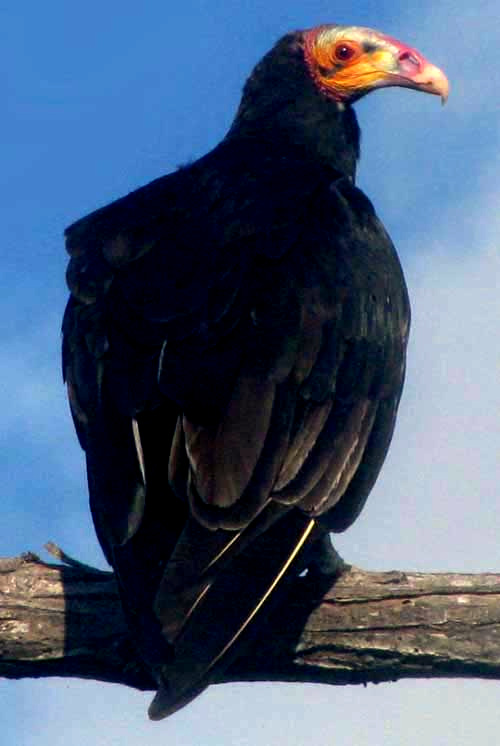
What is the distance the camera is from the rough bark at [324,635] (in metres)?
5.96

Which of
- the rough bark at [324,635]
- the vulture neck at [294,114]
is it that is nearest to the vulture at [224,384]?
the rough bark at [324,635]

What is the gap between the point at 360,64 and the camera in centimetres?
889

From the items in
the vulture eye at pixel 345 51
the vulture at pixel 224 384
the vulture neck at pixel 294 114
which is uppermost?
the vulture eye at pixel 345 51

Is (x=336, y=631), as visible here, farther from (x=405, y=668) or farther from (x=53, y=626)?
(x=53, y=626)

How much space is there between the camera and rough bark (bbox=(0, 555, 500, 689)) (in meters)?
5.96

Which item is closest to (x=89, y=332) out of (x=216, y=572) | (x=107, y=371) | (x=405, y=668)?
(x=107, y=371)

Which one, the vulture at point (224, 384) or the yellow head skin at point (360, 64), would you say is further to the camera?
the yellow head skin at point (360, 64)

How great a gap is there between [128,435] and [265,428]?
0.50 meters

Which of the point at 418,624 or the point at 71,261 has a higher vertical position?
the point at 71,261

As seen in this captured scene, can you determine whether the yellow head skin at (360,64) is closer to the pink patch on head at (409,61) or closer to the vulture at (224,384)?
the pink patch on head at (409,61)

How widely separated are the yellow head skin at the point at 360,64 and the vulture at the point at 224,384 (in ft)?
3.84

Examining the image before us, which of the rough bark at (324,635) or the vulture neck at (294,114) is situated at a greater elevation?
the vulture neck at (294,114)

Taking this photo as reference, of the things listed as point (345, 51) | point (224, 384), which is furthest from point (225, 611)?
point (345, 51)

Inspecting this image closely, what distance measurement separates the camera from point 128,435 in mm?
5961
